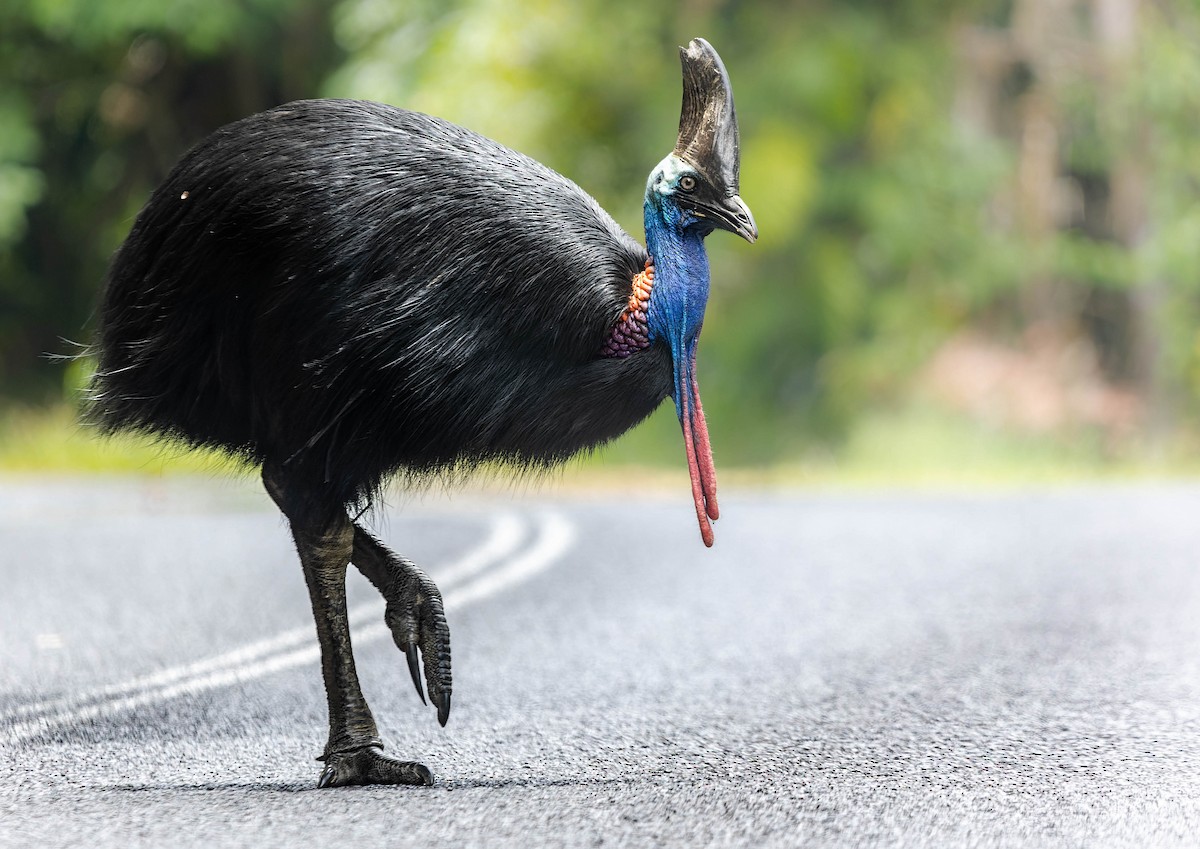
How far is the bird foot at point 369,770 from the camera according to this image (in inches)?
158

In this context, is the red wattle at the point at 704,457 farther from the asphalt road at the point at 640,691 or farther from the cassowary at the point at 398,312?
the asphalt road at the point at 640,691

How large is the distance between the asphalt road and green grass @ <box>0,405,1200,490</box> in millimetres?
5671

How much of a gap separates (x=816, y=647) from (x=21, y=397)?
1480cm

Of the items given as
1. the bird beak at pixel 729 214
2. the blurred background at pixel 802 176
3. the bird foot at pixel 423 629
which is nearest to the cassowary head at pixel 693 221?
the bird beak at pixel 729 214

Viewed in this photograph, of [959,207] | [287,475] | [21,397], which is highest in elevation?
[959,207]

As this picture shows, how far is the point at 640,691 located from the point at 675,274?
1567 mm

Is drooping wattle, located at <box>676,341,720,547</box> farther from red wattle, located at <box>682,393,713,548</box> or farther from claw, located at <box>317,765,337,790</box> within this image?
claw, located at <box>317,765,337,790</box>

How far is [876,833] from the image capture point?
356cm

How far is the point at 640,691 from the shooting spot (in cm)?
522

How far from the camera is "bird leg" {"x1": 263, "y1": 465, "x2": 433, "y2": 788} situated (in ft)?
13.2

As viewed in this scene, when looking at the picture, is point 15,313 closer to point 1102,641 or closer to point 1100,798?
point 1102,641

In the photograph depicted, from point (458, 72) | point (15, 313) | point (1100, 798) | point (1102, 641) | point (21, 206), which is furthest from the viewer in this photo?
point (15, 313)

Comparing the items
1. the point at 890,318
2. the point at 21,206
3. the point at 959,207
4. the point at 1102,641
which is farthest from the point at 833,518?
the point at 21,206

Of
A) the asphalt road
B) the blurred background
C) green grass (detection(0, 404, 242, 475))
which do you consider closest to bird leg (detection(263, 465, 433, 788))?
the asphalt road
